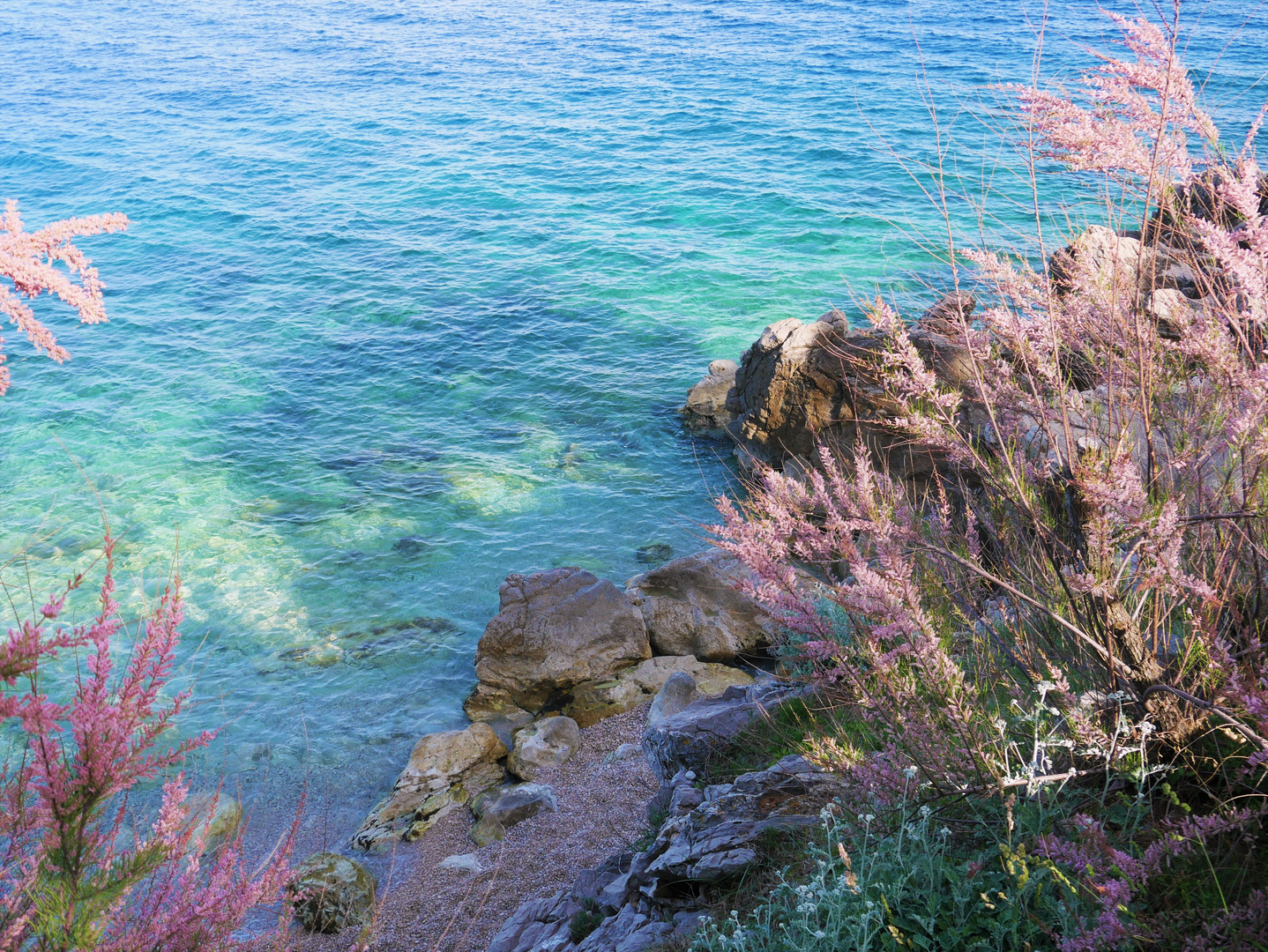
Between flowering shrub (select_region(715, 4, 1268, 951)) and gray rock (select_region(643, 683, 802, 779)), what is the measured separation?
1.61m

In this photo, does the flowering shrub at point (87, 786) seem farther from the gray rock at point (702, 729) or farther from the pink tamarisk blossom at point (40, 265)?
the gray rock at point (702, 729)

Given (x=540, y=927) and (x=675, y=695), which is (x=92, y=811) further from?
(x=675, y=695)

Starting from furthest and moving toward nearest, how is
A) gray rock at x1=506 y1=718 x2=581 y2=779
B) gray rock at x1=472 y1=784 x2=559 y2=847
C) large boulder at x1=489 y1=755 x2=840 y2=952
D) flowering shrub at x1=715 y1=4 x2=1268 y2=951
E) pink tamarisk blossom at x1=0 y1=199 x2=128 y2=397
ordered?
gray rock at x1=506 y1=718 x2=581 y2=779 → gray rock at x1=472 y1=784 x2=559 y2=847 → large boulder at x1=489 y1=755 x2=840 y2=952 → pink tamarisk blossom at x1=0 y1=199 x2=128 y2=397 → flowering shrub at x1=715 y1=4 x2=1268 y2=951

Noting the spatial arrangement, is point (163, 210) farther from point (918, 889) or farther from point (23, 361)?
point (918, 889)

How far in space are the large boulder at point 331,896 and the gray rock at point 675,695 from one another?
2.77 metres

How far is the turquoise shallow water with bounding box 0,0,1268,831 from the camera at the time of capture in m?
10.6

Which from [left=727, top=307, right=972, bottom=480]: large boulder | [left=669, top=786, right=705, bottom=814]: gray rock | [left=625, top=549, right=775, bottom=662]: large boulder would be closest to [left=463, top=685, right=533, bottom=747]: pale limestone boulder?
[left=625, top=549, right=775, bottom=662]: large boulder

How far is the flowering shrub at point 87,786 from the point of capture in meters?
2.30

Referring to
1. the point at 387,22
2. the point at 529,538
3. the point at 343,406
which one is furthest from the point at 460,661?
the point at 387,22

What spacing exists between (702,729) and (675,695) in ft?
6.87

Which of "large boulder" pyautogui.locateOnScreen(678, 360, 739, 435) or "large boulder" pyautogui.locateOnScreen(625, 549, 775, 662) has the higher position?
"large boulder" pyautogui.locateOnScreen(678, 360, 739, 435)

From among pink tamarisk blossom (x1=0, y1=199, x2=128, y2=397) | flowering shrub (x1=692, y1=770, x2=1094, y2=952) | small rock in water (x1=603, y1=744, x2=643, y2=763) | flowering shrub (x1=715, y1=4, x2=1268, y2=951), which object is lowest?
small rock in water (x1=603, y1=744, x2=643, y2=763)

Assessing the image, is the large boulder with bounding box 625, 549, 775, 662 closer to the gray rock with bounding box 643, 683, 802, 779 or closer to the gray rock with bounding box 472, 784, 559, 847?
the gray rock with bounding box 472, 784, 559, 847

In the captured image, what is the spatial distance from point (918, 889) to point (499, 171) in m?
24.9
